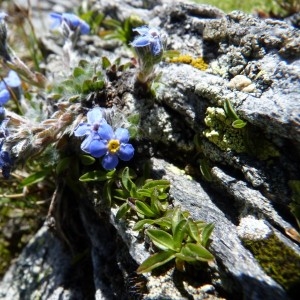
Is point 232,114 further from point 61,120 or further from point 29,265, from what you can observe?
point 29,265

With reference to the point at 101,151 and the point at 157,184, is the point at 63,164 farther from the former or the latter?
the point at 157,184

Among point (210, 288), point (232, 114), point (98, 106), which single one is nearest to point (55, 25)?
point (98, 106)

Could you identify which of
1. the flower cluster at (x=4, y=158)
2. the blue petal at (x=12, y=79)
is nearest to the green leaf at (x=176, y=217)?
the flower cluster at (x=4, y=158)

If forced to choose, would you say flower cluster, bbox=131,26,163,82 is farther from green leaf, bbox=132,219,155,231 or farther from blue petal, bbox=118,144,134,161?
green leaf, bbox=132,219,155,231

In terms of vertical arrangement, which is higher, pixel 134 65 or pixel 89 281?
pixel 134 65

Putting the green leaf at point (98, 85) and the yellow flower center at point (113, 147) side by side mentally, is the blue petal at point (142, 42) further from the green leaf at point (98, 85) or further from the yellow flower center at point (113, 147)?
the yellow flower center at point (113, 147)

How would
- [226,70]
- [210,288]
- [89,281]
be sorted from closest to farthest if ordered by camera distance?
[210,288] < [226,70] < [89,281]
